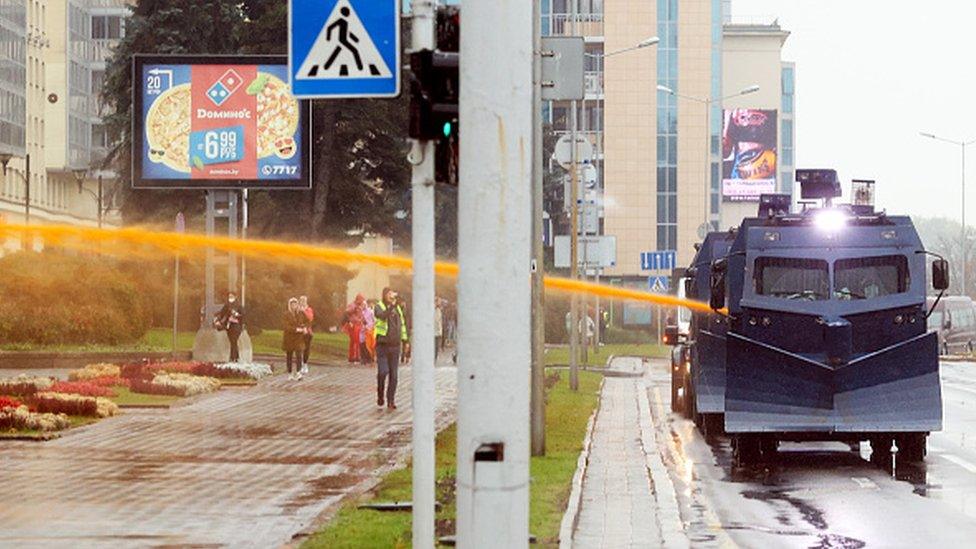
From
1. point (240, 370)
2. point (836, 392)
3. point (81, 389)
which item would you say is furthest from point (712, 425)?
point (240, 370)

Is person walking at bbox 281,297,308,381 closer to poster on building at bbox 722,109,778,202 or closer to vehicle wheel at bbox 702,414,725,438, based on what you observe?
vehicle wheel at bbox 702,414,725,438

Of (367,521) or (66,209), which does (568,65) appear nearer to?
(367,521)

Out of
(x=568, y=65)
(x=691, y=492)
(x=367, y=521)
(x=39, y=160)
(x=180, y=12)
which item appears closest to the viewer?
(x=367, y=521)

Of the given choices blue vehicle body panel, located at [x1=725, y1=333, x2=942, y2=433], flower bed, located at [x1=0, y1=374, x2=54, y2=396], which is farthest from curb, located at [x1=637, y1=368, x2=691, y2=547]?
flower bed, located at [x1=0, y1=374, x2=54, y2=396]

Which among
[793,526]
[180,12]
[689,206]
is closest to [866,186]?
[793,526]

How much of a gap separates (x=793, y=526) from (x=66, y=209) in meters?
93.7

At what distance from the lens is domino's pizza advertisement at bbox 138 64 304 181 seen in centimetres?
4209

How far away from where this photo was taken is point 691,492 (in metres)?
19.1

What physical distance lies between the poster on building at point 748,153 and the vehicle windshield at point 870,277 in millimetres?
99824

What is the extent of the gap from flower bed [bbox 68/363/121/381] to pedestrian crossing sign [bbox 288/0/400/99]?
26330mm

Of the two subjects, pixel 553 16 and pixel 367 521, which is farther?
pixel 553 16

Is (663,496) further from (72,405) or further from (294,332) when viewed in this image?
(294,332)

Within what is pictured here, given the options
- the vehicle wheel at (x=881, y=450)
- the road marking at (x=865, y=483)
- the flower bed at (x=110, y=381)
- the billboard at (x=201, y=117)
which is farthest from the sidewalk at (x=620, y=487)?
the billboard at (x=201, y=117)

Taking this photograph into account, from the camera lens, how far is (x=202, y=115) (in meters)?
42.3
